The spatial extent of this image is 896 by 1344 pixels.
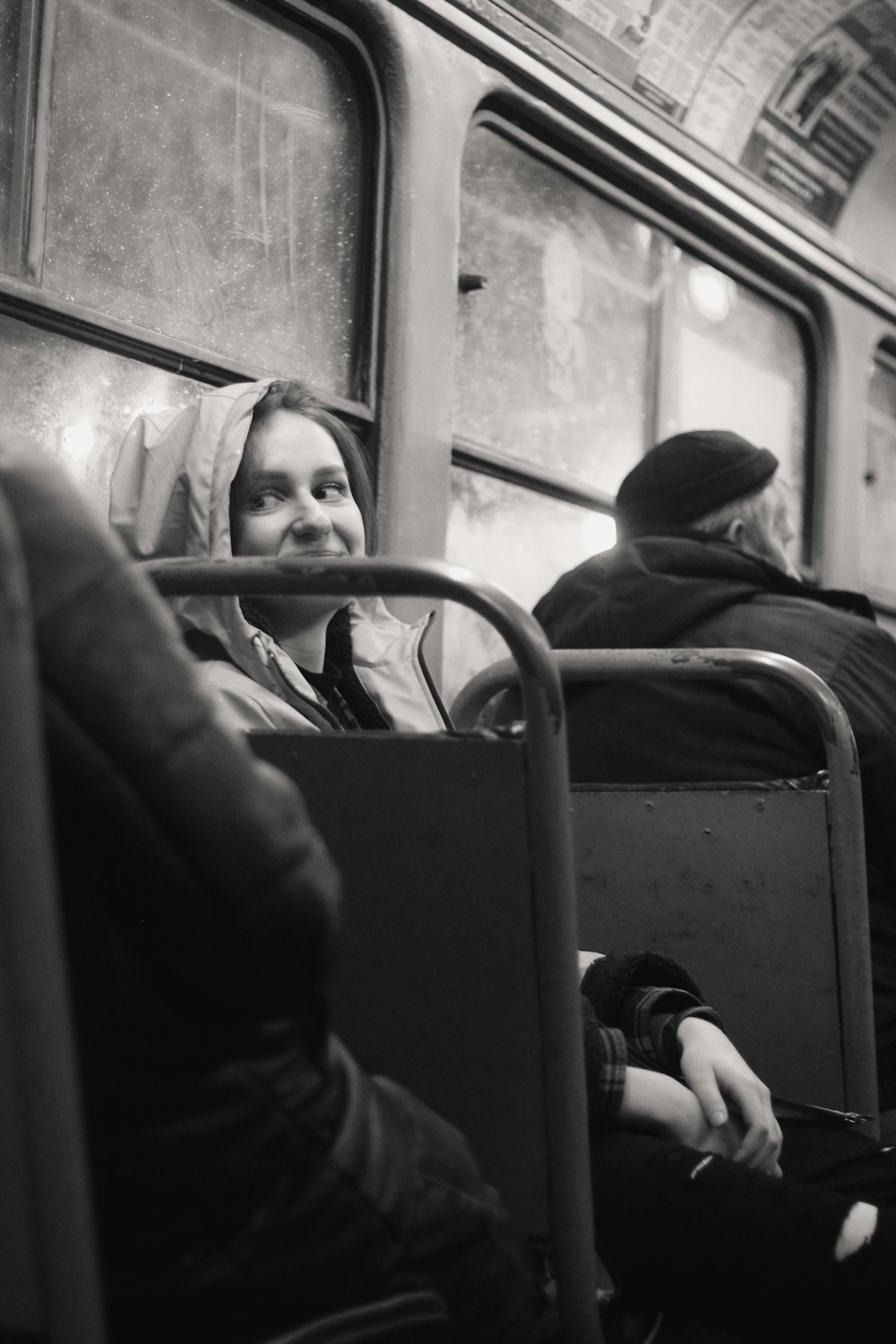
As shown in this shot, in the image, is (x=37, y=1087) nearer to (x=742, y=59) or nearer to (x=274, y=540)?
(x=274, y=540)

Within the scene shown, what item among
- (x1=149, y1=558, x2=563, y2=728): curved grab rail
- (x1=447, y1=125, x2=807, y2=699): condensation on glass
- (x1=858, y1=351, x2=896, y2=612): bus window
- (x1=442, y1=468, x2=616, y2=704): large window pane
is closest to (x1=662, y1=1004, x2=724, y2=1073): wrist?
(x1=149, y1=558, x2=563, y2=728): curved grab rail

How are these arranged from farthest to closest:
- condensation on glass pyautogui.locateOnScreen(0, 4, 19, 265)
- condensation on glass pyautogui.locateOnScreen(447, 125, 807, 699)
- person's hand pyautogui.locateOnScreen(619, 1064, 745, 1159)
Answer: condensation on glass pyautogui.locateOnScreen(447, 125, 807, 699) → condensation on glass pyautogui.locateOnScreen(0, 4, 19, 265) → person's hand pyautogui.locateOnScreen(619, 1064, 745, 1159)

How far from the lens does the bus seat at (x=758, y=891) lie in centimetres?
168

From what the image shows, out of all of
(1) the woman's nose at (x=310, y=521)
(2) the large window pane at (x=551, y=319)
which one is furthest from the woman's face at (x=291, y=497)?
(2) the large window pane at (x=551, y=319)

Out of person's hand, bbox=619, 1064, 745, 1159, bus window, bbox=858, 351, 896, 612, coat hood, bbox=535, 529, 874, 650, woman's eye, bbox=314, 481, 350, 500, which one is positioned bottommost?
person's hand, bbox=619, 1064, 745, 1159

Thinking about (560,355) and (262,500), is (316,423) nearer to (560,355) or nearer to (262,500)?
(262,500)

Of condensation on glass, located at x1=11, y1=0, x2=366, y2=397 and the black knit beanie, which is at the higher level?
condensation on glass, located at x1=11, y1=0, x2=366, y2=397

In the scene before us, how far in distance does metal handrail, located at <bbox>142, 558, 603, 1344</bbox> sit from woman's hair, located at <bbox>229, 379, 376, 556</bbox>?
0.81 meters

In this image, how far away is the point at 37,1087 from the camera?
2.05ft

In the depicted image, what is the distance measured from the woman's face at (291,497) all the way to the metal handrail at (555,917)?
781mm

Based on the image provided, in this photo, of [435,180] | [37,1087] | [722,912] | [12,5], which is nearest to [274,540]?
[722,912]

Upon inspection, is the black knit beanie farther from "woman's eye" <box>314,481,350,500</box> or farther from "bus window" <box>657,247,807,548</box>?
"bus window" <box>657,247,807,548</box>

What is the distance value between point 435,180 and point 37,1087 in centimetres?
261

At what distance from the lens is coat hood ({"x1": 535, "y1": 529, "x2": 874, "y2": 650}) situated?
2078mm
